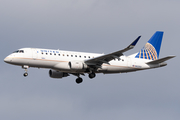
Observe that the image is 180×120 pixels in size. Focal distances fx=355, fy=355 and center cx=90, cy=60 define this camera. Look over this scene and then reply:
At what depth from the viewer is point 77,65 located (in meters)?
48.3

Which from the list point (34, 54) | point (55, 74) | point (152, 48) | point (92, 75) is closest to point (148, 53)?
point (152, 48)

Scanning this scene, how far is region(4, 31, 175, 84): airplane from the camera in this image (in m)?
47.3

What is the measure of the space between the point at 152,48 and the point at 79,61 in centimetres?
1410

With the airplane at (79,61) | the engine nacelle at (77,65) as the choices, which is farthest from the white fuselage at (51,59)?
the engine nacelle at (77,65)

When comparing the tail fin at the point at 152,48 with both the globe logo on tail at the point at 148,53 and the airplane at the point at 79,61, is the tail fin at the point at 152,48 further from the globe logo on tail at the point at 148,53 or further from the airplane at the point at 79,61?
the airplane at the point at 79,61

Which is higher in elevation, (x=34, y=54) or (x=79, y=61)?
(x=34, y=54)

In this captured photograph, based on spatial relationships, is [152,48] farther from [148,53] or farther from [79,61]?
[79,61]

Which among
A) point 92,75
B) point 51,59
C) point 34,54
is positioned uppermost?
point 34,54

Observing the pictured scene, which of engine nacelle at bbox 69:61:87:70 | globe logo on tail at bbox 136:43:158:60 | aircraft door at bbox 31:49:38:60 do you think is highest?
globe logo on tail at bbox 136:43:158:60

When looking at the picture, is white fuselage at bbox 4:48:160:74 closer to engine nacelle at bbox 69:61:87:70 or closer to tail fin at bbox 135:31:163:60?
engine nacelle at bbox 69:61:87:70

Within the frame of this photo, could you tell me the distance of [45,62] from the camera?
47594 mm

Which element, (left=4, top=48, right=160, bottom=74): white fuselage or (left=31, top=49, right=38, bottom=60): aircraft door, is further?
(left=31, top=49, right=38, bottom=60): aircraft door

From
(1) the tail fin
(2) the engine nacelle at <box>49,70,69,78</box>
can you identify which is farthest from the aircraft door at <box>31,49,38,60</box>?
(1) the tail fin

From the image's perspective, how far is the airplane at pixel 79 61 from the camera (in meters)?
47.3
